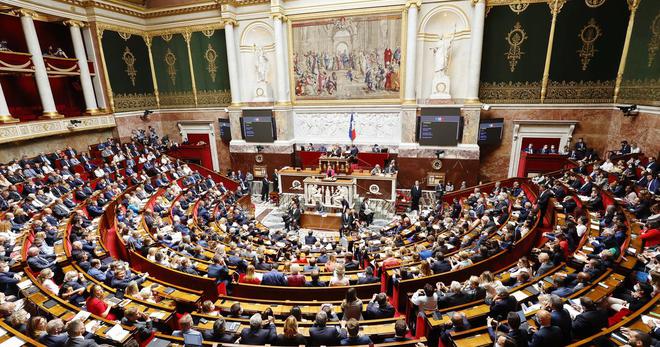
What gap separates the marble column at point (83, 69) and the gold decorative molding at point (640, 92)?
25.6m

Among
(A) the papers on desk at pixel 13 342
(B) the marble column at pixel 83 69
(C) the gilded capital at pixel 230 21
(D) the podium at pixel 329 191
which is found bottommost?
(D) the podium at pixel 329 191

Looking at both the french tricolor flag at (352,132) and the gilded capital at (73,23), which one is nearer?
the gilded capital at (73,23)

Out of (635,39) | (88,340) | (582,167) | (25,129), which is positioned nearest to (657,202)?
(582,167)

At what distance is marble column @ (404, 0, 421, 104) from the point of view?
1627cm

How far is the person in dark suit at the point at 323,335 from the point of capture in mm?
4715

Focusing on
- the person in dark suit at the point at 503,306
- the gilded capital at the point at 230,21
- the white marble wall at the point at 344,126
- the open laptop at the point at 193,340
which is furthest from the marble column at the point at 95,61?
the person in dark suit at the point at 503,306

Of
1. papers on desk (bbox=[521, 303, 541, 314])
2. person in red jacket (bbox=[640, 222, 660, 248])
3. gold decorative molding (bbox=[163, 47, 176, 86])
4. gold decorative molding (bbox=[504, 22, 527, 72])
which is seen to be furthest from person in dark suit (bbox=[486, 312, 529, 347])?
gold decorative molding (bbox=[163, 47, 176, 86])

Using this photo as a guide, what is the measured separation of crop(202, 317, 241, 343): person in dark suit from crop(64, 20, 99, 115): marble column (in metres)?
18.0

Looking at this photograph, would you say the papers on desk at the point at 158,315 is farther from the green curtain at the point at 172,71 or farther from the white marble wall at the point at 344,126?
the green curtain at the point at 172,71

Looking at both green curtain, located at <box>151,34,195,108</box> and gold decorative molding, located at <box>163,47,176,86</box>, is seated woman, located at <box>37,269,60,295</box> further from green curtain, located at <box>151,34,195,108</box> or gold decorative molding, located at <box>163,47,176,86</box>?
gold decorative molding, located at <box>163,47,176,86</box>

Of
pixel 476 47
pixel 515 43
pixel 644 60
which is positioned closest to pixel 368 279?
pixel 476 47

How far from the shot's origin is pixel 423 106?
54.8 ft

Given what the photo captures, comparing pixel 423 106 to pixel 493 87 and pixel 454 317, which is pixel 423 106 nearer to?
pixel 493 87

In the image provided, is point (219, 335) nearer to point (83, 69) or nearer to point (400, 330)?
point (400, 330)
